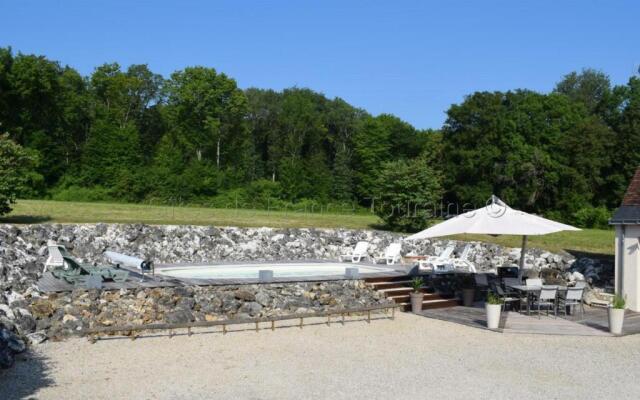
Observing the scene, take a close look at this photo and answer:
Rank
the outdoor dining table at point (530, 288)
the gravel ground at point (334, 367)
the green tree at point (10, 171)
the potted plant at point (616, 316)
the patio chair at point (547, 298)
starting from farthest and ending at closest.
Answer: the green tree at point (10, 171) → the outdoor dining table at point (530, 288) → the patio chair at point (547, 298) → the potted plant at point (616, 316) → the gravel ground at point (334, 367)

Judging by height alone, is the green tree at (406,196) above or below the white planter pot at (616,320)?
above

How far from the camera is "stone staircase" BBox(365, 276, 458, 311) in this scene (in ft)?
49.9

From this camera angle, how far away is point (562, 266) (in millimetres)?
19141

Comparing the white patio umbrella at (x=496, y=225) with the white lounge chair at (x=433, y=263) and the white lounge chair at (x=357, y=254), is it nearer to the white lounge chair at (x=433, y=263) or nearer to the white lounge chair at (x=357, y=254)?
the white lounge chair at (x=433, y=263)

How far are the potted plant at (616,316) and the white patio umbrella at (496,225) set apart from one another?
1.94 meters

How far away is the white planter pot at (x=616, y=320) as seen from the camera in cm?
1192

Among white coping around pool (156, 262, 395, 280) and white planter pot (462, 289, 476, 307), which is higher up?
white coping around pool (156, 262, 395, 280)

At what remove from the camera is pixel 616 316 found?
11922 millimetres

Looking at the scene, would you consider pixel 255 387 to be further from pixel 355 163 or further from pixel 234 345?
pixel 355 163

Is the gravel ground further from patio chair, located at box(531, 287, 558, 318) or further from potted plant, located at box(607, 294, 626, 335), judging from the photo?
patio chair, located at box(531, 287, 558, 318)

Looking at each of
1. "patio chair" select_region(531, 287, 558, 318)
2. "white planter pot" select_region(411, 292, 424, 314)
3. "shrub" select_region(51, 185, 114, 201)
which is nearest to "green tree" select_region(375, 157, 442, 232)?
"white planter pot" select_region(411, 292, 424, 314)

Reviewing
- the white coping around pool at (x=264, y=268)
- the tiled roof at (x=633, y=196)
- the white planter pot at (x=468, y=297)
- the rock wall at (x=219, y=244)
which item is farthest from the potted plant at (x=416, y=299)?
the rock wall at (x=219, y=244)

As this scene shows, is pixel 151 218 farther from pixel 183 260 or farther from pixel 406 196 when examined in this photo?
pixel 406 196

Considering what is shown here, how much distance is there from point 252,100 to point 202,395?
169 feet
